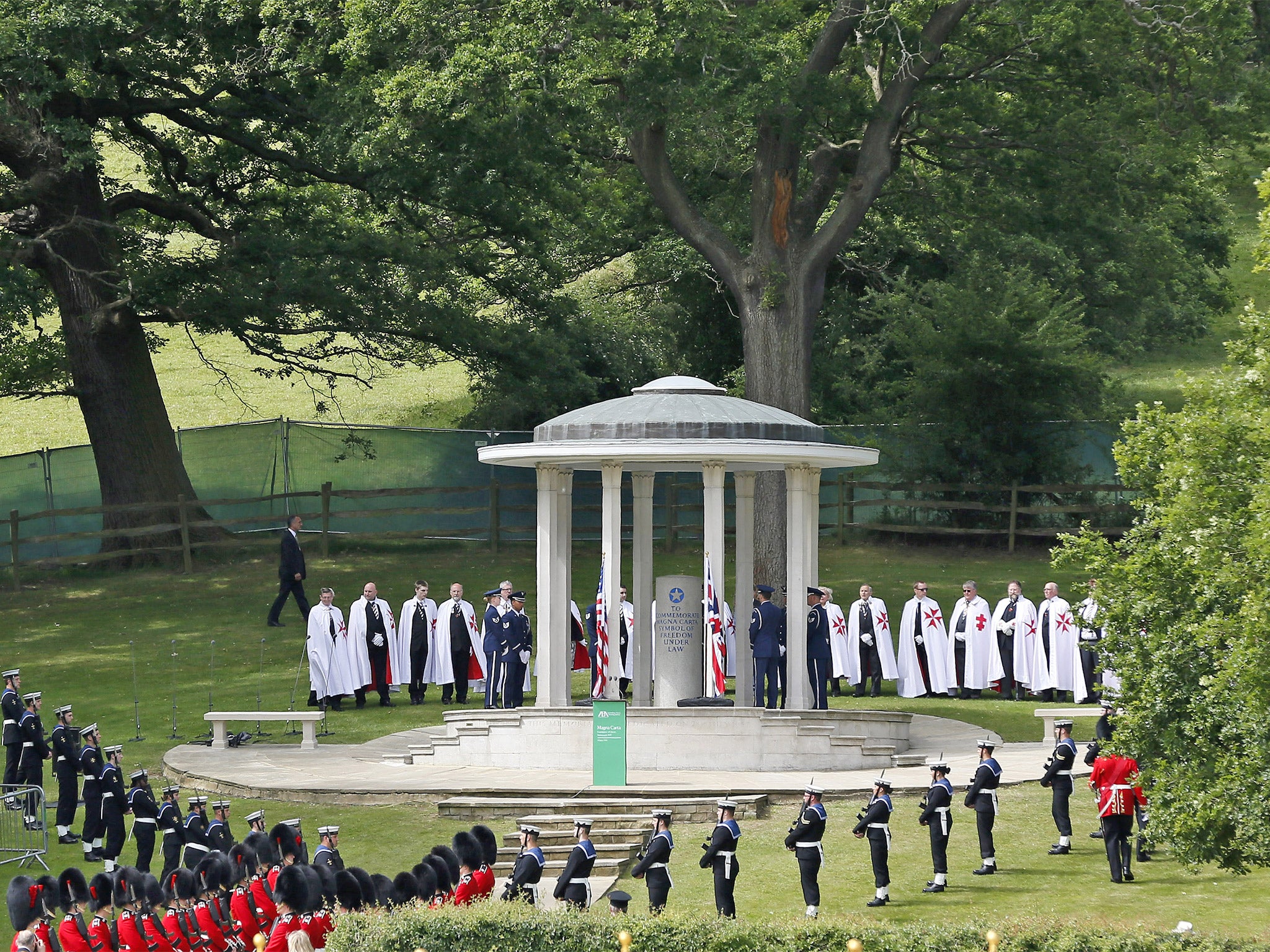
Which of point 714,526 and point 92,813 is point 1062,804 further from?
point 92,813

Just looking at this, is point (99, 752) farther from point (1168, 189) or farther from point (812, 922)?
point (1168, 189)

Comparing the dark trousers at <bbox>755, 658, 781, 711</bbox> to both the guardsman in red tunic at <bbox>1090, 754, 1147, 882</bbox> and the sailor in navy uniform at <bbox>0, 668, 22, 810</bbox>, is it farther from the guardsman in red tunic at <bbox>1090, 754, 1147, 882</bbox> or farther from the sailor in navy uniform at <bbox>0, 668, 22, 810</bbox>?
the sailor in navy uniform at <bbox>0, 668, 22, 810</bbox>

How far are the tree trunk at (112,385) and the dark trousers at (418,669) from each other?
1013cm

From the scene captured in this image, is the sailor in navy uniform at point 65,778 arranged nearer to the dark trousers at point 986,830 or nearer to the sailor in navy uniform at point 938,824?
the sailor in navy uniform at point 938,824

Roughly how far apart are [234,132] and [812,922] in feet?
77.6

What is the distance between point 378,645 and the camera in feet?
74.9

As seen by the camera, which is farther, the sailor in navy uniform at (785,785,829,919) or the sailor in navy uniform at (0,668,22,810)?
the sailor in navy uniform at (0,668,22,810)

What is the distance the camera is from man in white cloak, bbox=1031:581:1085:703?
2280 cm

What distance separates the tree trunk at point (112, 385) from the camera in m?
30.5

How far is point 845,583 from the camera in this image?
31.4 metres

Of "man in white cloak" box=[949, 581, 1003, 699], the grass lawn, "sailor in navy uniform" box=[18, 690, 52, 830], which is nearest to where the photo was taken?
the grass lawn

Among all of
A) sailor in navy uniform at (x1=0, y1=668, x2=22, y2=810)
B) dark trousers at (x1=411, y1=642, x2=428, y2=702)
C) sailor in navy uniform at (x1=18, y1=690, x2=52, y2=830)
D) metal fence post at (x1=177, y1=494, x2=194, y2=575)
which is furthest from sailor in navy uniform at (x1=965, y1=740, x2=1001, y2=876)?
metal fence post at (x1=177, y1=494, x2=194, y2=575)

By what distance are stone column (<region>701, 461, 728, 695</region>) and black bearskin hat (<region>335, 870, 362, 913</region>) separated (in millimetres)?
7623

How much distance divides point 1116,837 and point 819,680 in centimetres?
805
